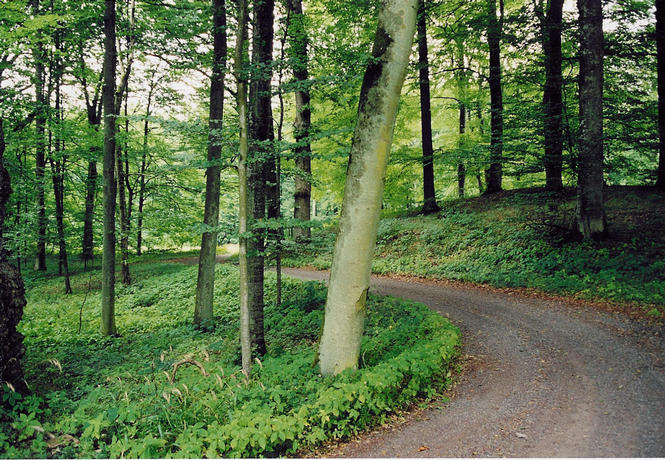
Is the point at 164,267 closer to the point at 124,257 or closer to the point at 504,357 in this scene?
the point at 124,257

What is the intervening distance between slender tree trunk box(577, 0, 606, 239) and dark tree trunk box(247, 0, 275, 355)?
8.55 meters

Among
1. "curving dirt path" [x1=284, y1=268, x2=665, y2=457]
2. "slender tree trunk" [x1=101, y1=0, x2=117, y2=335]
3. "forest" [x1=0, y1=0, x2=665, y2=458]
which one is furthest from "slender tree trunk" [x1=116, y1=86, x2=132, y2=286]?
"curving dirt path" [x1=284, y1=268, x2=665, y2=457]

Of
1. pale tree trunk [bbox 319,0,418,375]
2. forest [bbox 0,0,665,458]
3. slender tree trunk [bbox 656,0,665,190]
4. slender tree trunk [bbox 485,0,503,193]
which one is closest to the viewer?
forest [bbox 0,0,665,458]

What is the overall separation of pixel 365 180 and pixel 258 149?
2264 millimetres

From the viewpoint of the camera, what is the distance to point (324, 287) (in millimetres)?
10578

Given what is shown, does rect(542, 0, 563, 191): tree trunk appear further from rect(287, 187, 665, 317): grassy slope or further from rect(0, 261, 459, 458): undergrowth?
rect(0, 261, 459, 458): undergrowth

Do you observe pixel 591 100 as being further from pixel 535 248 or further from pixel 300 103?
pixel 300 103

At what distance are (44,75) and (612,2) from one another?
65.5 feet

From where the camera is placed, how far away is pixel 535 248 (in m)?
11.4

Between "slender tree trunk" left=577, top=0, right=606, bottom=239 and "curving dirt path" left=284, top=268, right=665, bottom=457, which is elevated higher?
"slender tree trunk" left=577, top=0, right=606, bottom=239

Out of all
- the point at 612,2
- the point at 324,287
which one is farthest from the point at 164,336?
the point at 612,2

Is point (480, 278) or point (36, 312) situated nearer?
point (480, 278)

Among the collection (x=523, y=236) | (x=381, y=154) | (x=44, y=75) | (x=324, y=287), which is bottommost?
(x=324, y=287)

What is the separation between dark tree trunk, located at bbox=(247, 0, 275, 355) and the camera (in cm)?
619
